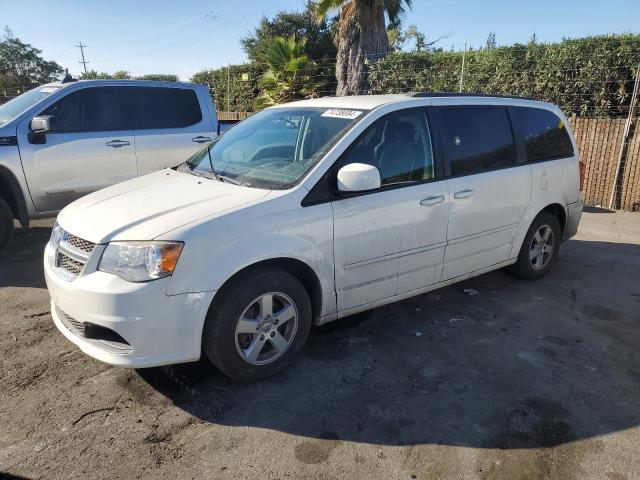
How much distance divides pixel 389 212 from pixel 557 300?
221cm

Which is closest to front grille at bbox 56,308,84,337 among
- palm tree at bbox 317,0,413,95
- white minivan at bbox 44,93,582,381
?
white minivan at bbox 44,93,582,381

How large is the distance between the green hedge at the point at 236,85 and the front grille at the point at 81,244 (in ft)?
44.8

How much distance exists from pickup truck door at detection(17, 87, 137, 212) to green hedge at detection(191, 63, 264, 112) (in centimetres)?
1022

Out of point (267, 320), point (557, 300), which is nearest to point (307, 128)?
point (267, 320)

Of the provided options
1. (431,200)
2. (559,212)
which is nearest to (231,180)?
(431,200)

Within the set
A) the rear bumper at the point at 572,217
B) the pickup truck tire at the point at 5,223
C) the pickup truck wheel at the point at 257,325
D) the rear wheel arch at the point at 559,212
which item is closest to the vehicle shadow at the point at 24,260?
the pickup truck tire at the point at 5,223

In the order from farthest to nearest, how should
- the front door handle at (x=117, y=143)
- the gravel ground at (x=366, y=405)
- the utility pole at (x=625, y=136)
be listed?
the utility pole at (x=625, y=136)
the front door handle at (x=117, y=143)
the gravel ground at (x=366, y=405)

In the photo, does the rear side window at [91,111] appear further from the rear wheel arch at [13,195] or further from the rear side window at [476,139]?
the rear side window at [476,139]

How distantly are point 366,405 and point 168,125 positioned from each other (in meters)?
4.99

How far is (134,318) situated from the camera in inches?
106

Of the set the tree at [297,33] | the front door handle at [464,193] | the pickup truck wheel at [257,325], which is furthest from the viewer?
the tree at [297,33]

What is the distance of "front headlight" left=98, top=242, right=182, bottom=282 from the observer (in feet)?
8.92

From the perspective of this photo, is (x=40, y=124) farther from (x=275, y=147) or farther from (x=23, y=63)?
(x=23, y=63)

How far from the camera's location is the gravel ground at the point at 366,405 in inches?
99.3
